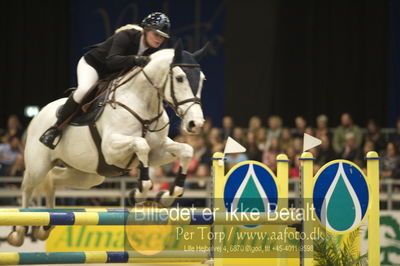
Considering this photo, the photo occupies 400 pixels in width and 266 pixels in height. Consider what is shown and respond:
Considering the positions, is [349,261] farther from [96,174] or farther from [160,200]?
[96,174]

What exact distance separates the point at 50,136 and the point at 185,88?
1.21 metres

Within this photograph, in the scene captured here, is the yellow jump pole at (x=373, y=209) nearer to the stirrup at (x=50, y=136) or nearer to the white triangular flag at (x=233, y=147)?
the white triangular flag at (x=233, y=147)

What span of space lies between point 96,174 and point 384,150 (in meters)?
4.09

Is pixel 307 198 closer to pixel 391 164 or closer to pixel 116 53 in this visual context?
Result: pixel 116 53

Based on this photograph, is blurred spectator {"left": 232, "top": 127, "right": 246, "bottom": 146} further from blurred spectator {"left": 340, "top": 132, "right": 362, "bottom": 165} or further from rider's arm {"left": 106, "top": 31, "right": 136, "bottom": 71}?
rider's arm {"left": 106, "top": 31, "right": 136, "bottom": 71}

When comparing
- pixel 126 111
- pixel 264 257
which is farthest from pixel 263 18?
pixel 126 111

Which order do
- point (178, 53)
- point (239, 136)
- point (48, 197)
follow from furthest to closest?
1. point (239, 136)
2. point (48, 197)
3. point (178, 53)

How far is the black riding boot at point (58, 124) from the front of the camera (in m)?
5.14

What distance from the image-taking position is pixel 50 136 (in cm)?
527

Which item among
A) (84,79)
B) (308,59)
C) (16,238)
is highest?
(308,59)

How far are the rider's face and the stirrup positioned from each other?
941mm

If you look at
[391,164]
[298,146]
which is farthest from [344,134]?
[391,164]

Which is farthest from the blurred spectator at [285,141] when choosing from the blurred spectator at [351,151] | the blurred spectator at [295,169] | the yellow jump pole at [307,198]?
the yellow jump pole at [307,198]

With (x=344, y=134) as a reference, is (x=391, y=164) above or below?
below
